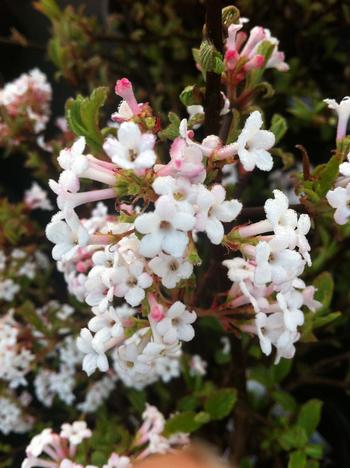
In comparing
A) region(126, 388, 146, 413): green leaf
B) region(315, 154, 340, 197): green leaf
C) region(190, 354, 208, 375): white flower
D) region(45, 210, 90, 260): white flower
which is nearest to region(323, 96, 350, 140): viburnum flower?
region(315, 154, 340, 197): green leaf

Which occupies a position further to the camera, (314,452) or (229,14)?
(314,452)

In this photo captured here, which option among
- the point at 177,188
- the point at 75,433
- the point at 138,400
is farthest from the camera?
the point at 138,400

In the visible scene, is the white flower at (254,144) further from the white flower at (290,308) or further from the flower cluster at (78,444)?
the flower cluster at (78,444)

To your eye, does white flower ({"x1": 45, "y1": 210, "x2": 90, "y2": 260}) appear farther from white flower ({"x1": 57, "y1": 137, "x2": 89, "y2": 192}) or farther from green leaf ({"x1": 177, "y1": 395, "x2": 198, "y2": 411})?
green leaf ({"x1": 177, "y1": 395, "x2": 198, "y2": 411})

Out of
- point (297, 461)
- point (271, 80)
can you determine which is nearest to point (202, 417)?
point (297, 461)

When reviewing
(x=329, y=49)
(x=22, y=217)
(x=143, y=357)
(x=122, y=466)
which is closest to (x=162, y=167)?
(x=143, y=357)

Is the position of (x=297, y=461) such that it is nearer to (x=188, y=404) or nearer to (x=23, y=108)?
(x=188, y=404)


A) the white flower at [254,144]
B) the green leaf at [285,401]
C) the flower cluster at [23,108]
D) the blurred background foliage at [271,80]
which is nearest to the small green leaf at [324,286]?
the blurred background foliage at [271,80]
